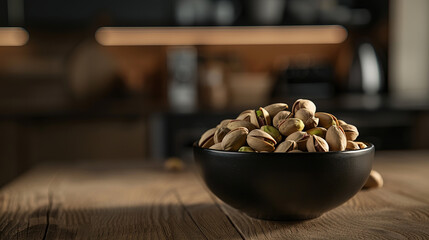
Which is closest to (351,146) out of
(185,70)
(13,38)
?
(185,70)

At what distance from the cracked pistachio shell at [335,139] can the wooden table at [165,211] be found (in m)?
0.12

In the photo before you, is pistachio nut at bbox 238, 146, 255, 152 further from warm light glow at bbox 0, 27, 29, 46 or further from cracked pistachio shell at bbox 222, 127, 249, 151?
warm light glow at bbox 0, 27, 29, 46

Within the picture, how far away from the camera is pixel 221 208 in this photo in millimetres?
870

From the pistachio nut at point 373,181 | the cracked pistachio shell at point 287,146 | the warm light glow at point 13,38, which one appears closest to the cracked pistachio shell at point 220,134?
the cracked pistachio shell at point 287,146

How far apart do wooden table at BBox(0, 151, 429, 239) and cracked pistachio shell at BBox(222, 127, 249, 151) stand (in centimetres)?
12

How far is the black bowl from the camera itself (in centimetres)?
70

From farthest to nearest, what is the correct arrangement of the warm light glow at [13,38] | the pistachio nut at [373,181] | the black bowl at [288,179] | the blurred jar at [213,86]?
the warm light glow at [13,38] < the blurred jar at [213,86] < the pistachio nut at [373,181] < the black bowl at [288,179]

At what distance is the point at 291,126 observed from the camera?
0.73 meters

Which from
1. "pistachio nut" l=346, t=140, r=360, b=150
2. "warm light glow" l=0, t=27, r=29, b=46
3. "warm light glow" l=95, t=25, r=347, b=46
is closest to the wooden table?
"pistachio nut" l=346, t=140, r=360, b=150

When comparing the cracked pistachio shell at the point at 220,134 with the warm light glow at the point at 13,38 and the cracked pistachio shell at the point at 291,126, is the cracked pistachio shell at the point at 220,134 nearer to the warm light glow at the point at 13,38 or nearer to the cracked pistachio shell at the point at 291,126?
the cracked pistachio shell at the point at 291,126

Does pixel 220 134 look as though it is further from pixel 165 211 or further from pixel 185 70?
pixel 185 70

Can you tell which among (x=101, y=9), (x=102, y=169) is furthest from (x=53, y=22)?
(x=102, y=169)

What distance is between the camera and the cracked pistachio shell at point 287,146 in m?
0.71

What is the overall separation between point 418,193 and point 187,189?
0.44m
